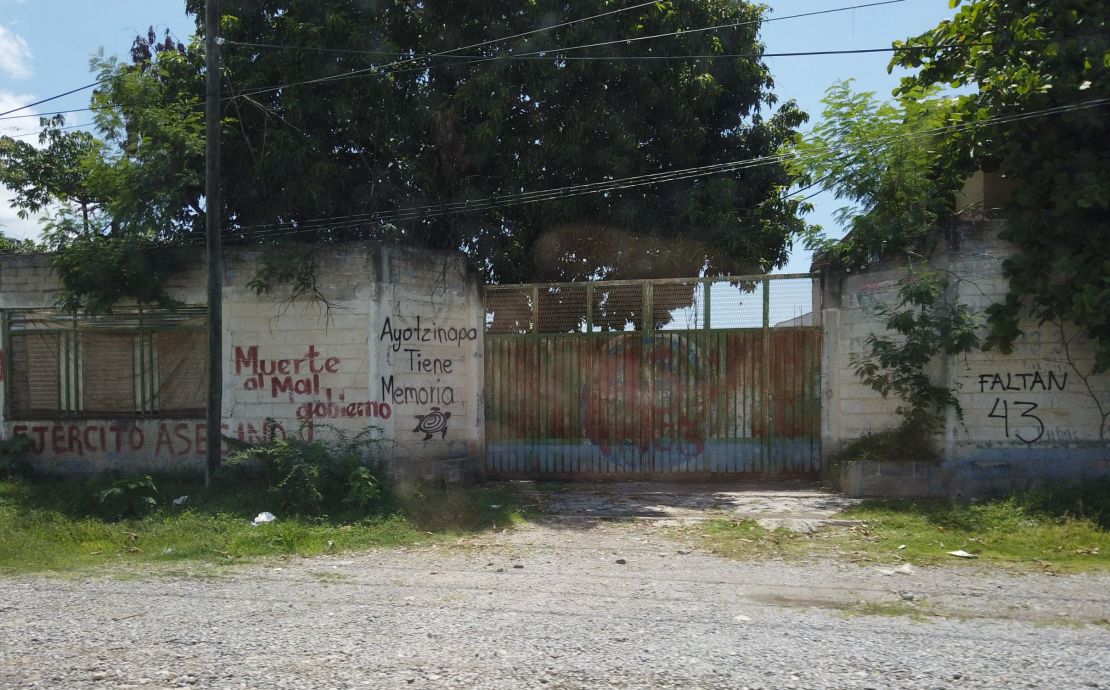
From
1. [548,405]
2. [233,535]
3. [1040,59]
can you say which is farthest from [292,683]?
[1040,59]

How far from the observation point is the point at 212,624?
5.20 meters

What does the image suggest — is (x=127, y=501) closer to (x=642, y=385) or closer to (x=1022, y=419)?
(x=642, y=385)

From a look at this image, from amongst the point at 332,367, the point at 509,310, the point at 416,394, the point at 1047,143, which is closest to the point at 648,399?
the point at 509,310

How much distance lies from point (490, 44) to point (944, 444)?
812 cm

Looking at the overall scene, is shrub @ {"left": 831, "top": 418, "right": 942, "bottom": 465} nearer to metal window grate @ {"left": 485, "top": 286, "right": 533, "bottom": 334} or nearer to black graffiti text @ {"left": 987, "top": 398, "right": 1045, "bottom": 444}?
black graffiti text @ {"left": 987, "top": 398, "right": 1045, "bottom": 444}

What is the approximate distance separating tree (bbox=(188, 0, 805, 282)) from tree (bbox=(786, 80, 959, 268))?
5.06 feet

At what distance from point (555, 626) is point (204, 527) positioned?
4.56m

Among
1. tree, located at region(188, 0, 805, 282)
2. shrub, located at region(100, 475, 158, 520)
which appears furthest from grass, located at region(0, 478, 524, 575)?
tree, located at region(188, 0, 805, 282)

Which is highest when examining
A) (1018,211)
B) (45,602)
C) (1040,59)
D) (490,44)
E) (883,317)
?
(490,44)

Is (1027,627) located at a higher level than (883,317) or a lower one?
lower

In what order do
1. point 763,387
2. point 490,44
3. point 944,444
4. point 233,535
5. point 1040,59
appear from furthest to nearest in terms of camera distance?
point 490,44
point 763,387
point 944,444
point 1040,59
point 233,535

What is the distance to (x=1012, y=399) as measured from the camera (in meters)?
8.98

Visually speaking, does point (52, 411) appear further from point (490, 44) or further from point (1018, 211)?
point (1018, 211)

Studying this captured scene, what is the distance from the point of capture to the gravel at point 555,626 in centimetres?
422
